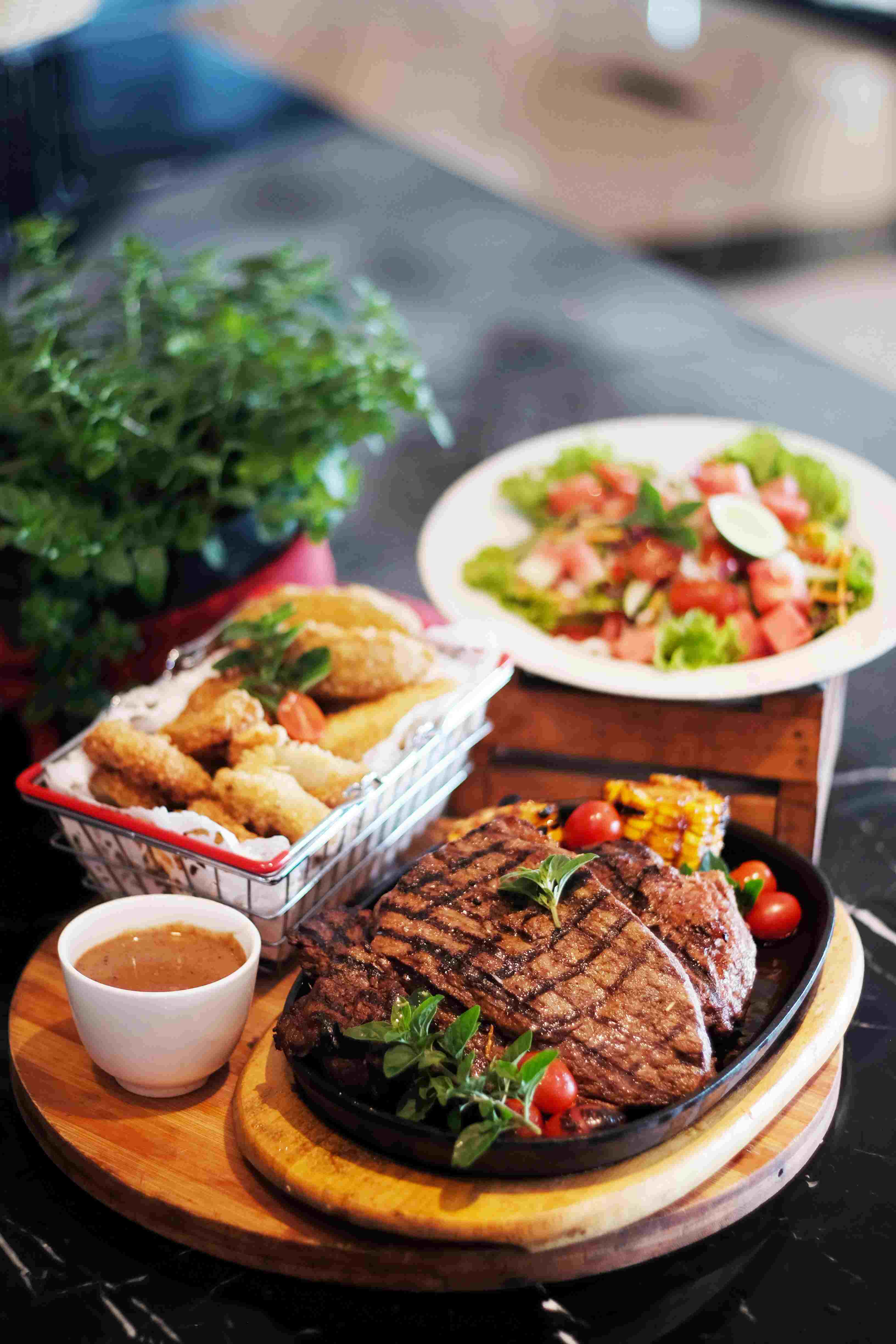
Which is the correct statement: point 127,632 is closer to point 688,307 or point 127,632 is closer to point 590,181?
point 688,307

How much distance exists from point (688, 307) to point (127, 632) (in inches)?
89.9

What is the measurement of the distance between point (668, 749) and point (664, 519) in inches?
19.0

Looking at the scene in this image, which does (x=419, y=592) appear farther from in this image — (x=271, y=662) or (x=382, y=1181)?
(x=382, y=1181)

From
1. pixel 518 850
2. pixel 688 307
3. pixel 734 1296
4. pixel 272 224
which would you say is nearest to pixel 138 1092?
pixel 518 850

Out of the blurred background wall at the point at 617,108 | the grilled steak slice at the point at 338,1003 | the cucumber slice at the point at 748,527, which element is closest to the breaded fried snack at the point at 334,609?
the cucumber slice at the point at 748,527

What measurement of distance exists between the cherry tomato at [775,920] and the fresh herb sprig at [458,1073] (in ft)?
1.62

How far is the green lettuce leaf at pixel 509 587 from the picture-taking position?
290cm

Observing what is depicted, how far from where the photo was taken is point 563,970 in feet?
6.42

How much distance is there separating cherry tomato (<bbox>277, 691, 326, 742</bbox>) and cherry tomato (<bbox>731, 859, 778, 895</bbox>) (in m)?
0.73

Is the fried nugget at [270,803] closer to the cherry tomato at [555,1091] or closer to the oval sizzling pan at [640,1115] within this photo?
the oval sizzling pan at [640,1115]

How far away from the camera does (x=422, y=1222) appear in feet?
5.90

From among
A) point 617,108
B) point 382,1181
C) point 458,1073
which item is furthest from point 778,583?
point 617,108

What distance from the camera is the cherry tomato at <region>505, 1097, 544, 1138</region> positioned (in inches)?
71.1

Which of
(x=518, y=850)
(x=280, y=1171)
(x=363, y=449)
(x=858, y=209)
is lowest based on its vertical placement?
(x=858, y=209)
